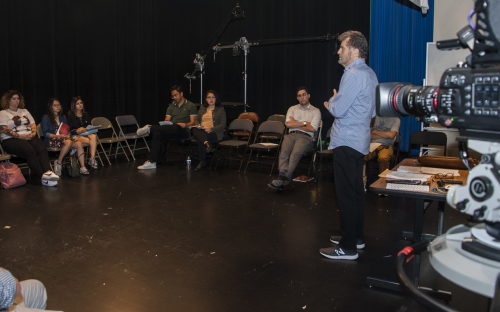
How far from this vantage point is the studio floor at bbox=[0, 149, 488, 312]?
7.29 feet

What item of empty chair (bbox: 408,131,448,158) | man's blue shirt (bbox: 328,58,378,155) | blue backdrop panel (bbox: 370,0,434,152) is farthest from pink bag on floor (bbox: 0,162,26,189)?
blue backdrop panel (bbox: 370,0,434,152)

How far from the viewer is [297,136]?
16.8 feet

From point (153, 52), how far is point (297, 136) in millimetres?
4826

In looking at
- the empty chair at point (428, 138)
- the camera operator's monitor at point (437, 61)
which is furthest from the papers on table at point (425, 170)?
the camera operator's monitor at point (437, 61)

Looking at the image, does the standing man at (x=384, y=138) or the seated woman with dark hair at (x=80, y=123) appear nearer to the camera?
the standing man at (x=384, y=138)

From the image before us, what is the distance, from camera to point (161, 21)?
8.58 m

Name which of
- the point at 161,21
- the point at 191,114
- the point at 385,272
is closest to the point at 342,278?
the point at 385,272

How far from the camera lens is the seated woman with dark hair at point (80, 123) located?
5.91 metres

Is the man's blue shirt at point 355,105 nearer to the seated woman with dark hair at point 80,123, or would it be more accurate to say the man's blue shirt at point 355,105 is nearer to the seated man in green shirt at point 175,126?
the seated man in green shirt at point 175,126

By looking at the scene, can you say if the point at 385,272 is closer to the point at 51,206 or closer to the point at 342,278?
the point at 342,278

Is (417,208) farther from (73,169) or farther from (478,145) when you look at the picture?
(73,169)

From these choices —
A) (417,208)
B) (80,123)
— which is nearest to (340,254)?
(417,208)

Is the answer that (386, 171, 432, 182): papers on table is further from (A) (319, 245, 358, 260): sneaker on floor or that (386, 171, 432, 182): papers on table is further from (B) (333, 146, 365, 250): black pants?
(A) (319, 245, 358, 260): sneaker on floor

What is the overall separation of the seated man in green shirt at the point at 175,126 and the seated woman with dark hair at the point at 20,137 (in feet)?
4.65
